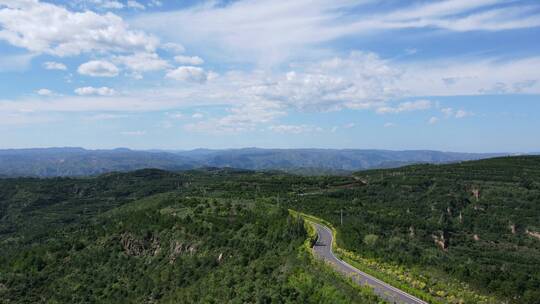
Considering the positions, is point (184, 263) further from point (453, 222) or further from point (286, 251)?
point (453, 222)

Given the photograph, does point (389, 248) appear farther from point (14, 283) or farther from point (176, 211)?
point (14, 283)

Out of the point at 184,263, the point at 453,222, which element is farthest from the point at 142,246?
the point at 453,222

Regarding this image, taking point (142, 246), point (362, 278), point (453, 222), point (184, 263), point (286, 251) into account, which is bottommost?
point (453, 222)

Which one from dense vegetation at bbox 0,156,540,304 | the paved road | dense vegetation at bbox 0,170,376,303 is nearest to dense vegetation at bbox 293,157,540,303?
dense vegetation at bbox 0,156,540,304

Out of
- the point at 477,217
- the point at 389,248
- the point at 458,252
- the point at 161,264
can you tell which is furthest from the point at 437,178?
the point at 161,264

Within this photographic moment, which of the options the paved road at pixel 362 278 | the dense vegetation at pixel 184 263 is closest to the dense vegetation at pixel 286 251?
the dense vegetation at pixel 184 263

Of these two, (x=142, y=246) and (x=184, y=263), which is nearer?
(x=184, y=263)

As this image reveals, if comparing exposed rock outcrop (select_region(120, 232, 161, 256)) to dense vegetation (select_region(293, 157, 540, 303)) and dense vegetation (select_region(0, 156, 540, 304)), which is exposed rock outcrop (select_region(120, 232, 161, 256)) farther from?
dense vegetation (select_region(293, 157, 540, 303))

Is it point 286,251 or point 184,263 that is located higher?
point 286,251
